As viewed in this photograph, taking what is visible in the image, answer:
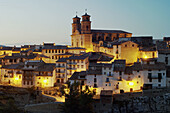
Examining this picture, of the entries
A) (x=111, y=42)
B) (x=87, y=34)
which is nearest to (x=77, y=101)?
(x=111, y=42)

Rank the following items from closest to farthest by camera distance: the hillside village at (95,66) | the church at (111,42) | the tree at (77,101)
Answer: the tree at (77,101) → the hillside village at (95,66) → the church at (111,42)

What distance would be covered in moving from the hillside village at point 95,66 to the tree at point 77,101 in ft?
11.1

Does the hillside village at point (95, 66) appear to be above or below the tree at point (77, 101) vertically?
above

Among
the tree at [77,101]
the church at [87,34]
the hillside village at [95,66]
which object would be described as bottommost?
the tree at [77,101]

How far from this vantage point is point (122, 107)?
39.2m

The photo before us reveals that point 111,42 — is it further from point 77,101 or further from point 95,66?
point 77,101

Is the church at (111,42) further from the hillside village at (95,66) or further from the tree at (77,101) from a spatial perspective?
the tree at (77,101)

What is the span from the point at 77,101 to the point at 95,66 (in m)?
8.66

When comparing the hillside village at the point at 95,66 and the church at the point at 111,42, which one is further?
the church at the point at 111,42

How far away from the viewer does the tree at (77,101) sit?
38672 millimetres

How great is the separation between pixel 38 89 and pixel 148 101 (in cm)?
2091

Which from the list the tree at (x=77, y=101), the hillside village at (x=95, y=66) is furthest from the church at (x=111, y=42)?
the tree at (x=77, y=101)

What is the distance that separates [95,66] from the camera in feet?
152

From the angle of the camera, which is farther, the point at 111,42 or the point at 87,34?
the point at 87,34
